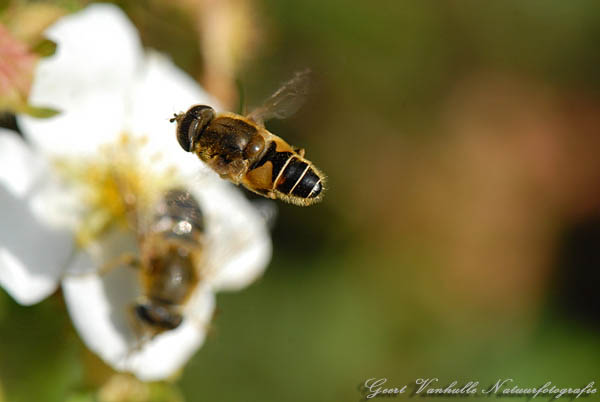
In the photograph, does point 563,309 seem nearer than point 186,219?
No

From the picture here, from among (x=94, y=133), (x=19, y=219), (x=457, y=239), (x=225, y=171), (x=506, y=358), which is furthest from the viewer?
(x=457, y=239)

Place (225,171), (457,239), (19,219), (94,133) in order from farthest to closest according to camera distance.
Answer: (457,239) → (94,133) → (19,219) → (225,171)

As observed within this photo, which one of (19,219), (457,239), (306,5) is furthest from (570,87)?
(19,219)

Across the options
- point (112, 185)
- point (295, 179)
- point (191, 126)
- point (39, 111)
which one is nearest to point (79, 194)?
point (112, 185)

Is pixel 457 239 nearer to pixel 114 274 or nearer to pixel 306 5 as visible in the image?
pixel 306 5

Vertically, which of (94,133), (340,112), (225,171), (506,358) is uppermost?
(225,171)

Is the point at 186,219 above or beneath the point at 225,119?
beneath

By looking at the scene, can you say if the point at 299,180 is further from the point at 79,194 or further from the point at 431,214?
the point at 431,214
